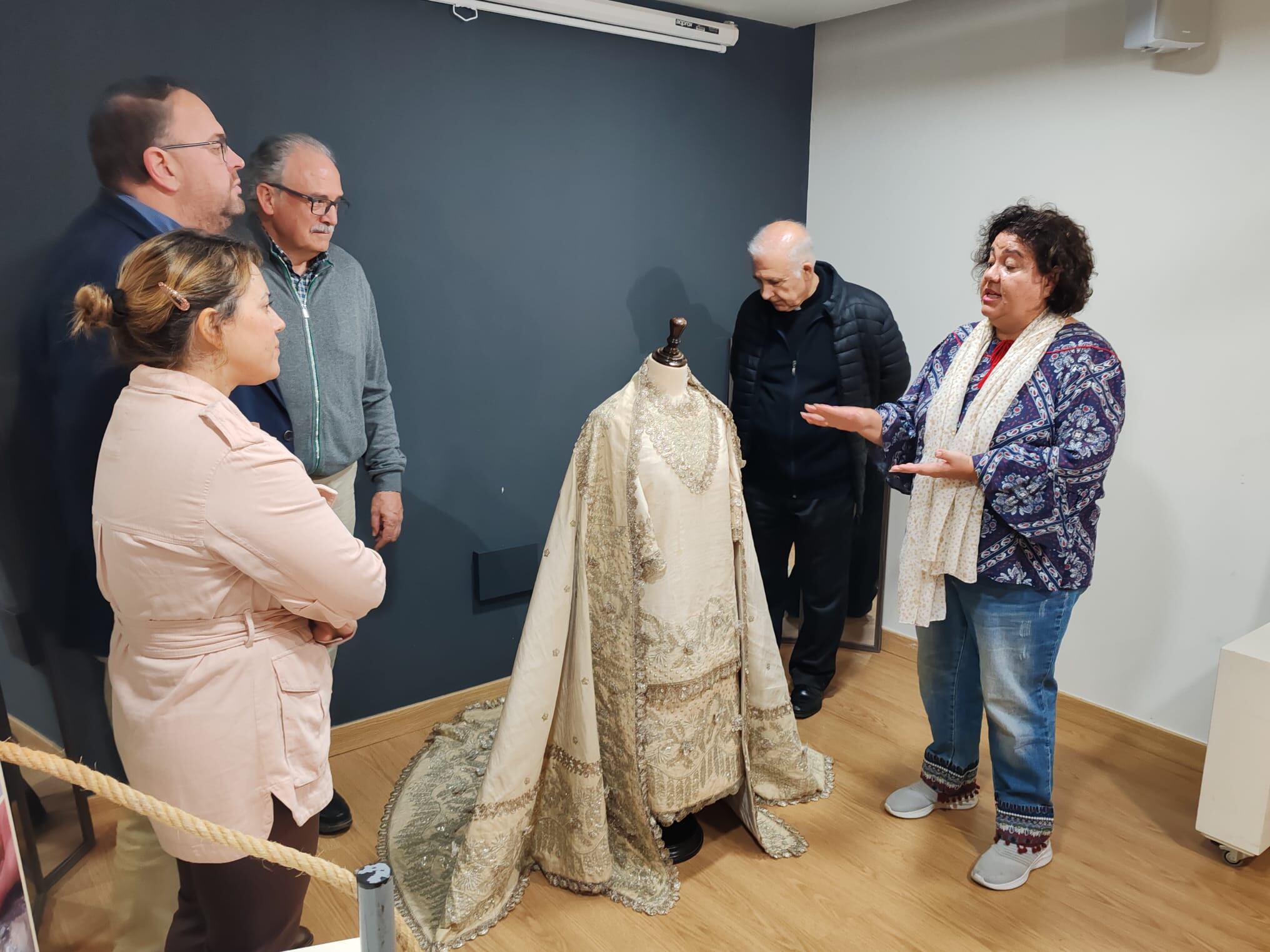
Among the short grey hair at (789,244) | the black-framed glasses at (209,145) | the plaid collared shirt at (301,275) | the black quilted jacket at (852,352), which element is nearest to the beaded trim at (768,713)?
the black quilted jacket at (852,352)

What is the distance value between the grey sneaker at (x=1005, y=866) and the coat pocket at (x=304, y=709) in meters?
1.61

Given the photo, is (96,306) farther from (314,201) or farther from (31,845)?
(31,845)

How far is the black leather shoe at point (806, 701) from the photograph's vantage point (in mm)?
3123

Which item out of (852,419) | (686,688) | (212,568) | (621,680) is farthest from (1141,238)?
(212,568)

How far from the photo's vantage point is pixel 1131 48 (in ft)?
8.75

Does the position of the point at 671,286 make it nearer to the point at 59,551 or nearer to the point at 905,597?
the point at 905,597

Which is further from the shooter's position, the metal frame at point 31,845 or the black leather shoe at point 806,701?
the black leather shoe at point 806,701

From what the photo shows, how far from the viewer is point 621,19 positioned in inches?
114

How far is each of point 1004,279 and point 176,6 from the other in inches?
78.9

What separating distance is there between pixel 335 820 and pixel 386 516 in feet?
2.61

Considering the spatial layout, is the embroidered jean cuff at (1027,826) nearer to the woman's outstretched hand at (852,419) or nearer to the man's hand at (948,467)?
the man's hand at (948,467)

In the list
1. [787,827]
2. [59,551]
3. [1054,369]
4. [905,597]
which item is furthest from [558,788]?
[1054,369]

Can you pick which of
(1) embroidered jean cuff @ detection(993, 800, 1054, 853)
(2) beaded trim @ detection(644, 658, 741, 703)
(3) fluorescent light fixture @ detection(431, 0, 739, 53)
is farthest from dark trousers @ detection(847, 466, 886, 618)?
(3) fluorescent light fixture @ detection(431, 0, 739, 53)

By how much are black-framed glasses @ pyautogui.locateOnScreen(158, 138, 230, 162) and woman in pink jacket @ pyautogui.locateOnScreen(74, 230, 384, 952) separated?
86cm
